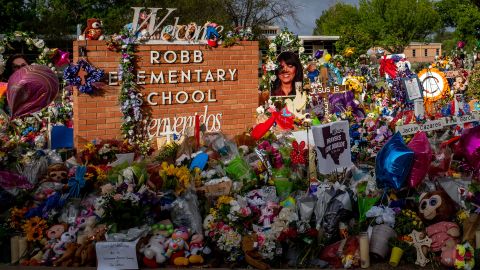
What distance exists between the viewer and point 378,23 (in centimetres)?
5356

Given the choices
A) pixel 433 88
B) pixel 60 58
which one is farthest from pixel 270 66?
pixel 60 58

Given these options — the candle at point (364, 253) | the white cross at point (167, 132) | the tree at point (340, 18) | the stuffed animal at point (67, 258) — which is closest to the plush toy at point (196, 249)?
the stuffed animal at point (67, 258)

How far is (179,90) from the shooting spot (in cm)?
970

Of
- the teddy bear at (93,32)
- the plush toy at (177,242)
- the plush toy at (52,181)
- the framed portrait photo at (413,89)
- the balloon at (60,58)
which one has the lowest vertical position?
the plush toy at (177,242)

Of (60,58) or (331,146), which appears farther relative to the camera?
(60,58)

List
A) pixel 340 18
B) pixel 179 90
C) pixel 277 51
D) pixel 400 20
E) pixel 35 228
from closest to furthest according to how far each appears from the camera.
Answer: pixel 35 228 < pixel 179 90 < pixel 277 51 < pixel 400 20 < pixel 340 18

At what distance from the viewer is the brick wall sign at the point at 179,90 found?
896cm

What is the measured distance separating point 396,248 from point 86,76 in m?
5.67

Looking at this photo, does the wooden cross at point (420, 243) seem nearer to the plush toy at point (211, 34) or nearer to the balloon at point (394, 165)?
the balloon at point (394, 165)

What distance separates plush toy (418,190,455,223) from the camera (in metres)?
5.53

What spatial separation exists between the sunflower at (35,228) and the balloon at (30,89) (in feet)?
7.49

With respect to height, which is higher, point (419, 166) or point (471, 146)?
point (471, 146)

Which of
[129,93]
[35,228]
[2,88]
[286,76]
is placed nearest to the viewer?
[35,228]

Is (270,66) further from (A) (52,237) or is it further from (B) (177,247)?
(A) (52,237)
